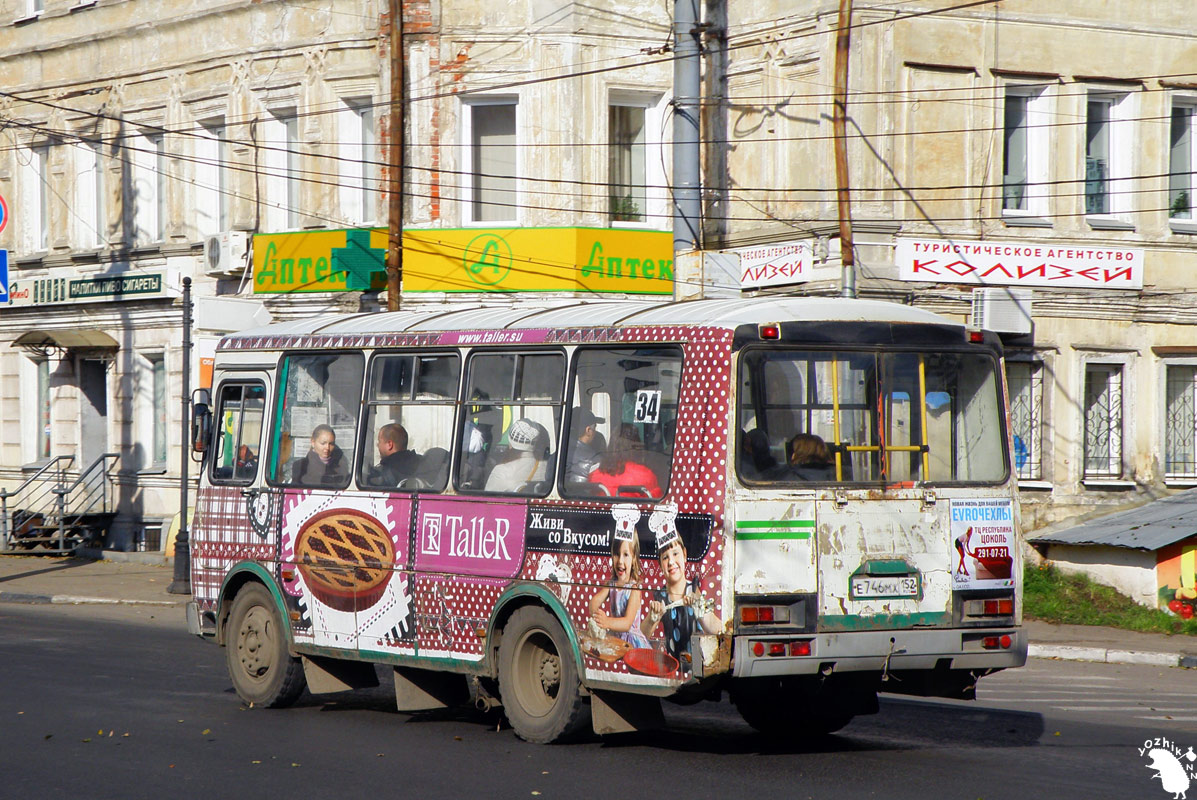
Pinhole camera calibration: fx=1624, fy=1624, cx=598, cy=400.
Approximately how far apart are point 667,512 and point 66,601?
1586 centimetres

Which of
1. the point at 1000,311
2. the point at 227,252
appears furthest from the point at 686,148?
the point at 227,252

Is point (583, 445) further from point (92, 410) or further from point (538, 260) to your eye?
point (92, 410)

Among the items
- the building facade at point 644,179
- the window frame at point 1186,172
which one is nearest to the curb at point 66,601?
the building facade at point 644,179

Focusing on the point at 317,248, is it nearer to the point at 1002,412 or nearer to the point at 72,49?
the point at 72,49

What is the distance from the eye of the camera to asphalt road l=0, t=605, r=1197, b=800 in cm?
895

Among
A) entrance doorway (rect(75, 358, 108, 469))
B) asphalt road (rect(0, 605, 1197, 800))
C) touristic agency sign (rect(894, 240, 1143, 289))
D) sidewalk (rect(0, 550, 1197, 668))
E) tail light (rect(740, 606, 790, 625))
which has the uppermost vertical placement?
touristic agency sign (rect(894, 240, 1143, 289))

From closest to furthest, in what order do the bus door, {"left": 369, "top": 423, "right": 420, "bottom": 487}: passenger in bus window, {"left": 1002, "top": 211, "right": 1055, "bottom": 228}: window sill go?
{"left": 369, "top": 423, "right": 420, "bottom": 487}: passenger in bus window → the bus door → {"left": 1002, "top": 211, "right": 1055, "bottom": 228}: window sill

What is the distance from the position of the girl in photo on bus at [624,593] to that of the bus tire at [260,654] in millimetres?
3538

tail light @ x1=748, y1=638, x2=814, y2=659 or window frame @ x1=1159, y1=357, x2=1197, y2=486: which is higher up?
window frame @ x1=1159, y1=357, x2=1197, y2=486

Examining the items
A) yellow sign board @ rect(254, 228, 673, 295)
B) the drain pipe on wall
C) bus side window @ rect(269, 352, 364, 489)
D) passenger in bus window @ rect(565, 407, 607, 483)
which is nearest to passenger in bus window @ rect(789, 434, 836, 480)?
passenger in bus window @ rect(565, 407, 607, 483)

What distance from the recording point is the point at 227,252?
2786 centimetres

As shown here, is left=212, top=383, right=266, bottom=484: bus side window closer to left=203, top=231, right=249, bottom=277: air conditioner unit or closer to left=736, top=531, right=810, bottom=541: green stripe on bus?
left=736, top=531, right=810, bottom=541: green stripe on bus

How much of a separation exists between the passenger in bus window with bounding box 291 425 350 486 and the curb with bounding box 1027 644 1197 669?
788cm

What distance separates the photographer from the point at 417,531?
443 inches
